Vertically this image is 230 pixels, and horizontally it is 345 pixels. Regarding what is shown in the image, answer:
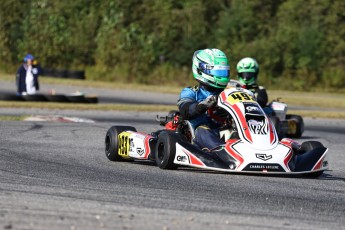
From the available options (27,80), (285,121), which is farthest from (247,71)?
(27,80)

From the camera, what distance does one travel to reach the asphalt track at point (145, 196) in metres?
5.62

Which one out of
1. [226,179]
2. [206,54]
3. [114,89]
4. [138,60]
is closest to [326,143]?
[206,54]

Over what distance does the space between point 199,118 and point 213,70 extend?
582mm

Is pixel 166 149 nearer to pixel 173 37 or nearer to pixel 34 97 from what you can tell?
pixel 34 97

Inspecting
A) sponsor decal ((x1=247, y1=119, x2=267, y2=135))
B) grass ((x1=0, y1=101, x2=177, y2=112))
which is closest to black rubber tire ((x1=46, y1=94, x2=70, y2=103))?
grass ((x1=0, y1=101, x2=177, y2=112))

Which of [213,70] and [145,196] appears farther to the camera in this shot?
[213,70]

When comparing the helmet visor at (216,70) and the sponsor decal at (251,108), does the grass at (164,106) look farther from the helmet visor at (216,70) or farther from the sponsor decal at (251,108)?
the sponsor decal at (251,108)

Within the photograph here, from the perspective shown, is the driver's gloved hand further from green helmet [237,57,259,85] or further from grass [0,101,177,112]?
grass [0,101,177,112]

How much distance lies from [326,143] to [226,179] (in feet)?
21.5

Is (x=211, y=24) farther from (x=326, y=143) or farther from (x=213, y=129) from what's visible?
A: (x=213, y=129)

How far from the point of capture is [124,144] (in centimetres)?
1017

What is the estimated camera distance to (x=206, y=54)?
999cm

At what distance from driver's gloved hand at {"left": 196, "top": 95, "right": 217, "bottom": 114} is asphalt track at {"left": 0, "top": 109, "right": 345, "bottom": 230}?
0.64 metres

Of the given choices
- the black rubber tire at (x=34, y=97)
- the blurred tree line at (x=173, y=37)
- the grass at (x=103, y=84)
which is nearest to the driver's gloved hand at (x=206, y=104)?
the black rubber tire at (x=34, y=97)
